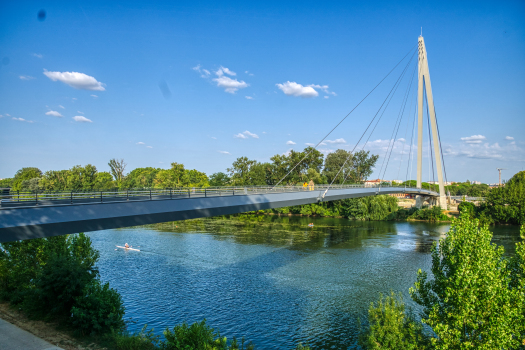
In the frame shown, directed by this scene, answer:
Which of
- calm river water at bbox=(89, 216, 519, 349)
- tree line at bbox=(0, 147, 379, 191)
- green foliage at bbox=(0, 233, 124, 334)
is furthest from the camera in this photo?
tree line at bbox=(0, 147, 379, 191)

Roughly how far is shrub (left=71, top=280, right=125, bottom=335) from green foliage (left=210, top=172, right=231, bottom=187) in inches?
2491

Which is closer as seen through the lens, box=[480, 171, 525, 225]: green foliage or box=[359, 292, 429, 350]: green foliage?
box=[359, 292, 429, 350]: green foliage

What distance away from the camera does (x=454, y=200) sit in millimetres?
61969

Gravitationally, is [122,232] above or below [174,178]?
below

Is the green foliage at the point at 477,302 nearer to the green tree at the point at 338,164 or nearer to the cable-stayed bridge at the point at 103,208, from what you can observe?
the cable-stayed bridge at the point at 103,208

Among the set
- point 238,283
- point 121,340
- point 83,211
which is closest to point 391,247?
point 238,283

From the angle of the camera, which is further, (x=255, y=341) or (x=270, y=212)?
(x=270, y=212)

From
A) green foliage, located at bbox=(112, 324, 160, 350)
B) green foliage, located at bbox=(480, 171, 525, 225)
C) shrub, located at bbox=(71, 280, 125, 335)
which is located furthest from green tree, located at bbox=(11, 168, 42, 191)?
green foliage, located at bbox=(480, 171, 525, 225)

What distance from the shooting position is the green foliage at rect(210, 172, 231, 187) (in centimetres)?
7950

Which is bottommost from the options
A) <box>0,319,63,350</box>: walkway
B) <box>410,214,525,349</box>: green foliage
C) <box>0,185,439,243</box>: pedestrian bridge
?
<box>0,319,63,350</box>: walkway

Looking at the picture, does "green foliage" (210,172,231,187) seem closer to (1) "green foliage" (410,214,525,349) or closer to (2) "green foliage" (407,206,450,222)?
(2) "green foliage" (407,206,450,222)

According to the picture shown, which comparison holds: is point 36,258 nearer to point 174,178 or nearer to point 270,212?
point 270,212

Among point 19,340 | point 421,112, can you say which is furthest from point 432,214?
point 19,340

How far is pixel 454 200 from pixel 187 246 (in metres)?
54.1
